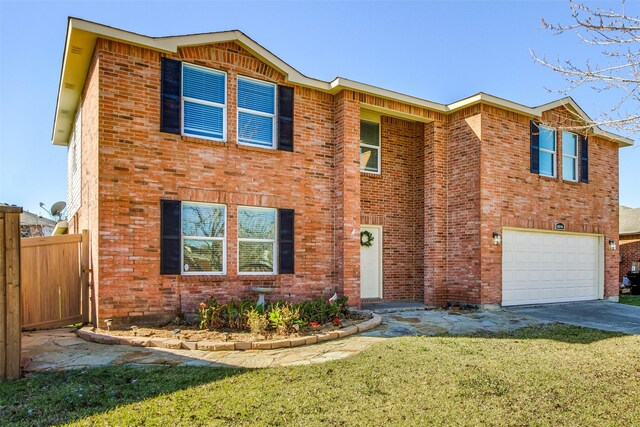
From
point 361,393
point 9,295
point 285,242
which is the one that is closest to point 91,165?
point 9,295

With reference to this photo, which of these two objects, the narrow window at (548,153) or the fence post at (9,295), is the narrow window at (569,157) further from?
the fence post at (9,295)

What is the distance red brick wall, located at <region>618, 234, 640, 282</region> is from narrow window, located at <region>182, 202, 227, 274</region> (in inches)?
843

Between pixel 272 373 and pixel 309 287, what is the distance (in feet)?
15.7

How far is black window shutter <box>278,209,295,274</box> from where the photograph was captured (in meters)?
9.93

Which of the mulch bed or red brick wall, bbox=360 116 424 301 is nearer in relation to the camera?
the mulch bed

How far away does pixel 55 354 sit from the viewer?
6488 millimetres

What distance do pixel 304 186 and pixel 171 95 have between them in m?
3.63

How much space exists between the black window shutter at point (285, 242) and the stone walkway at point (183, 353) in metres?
2.62

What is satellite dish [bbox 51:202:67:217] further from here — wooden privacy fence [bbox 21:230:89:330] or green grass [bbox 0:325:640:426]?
green grass [bbox 0:325:640:426]

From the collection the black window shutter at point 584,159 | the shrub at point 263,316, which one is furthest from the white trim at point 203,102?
the black window shutter at point 584,159

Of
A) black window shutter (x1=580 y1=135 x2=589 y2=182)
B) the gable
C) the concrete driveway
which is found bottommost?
the concrete driveway

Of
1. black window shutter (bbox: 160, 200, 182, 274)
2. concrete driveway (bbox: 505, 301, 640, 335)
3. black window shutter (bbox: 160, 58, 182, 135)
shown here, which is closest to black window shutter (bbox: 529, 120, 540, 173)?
concrete driveway (bbox: 505, 301, 640, 335)

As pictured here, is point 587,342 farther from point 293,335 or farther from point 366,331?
point 293,335

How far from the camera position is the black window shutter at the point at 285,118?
10156 millimetres
